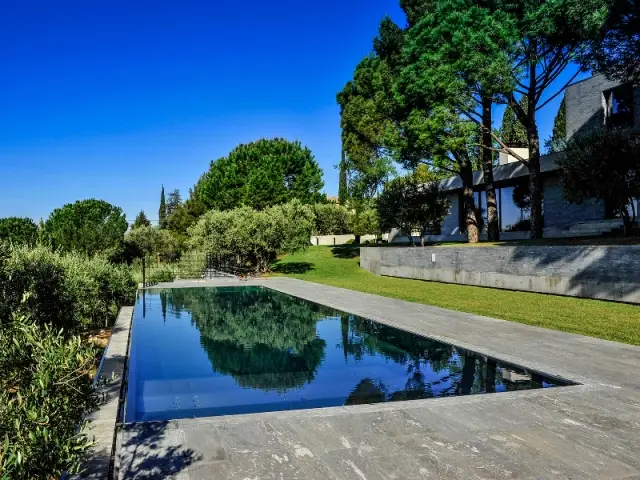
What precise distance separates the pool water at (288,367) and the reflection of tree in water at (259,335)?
0.02 meters

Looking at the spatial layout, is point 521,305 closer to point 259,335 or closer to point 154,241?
point 259,335

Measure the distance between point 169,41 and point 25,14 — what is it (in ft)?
22.5

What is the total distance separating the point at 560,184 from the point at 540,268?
7408mm

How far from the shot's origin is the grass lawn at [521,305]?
33.0 ft

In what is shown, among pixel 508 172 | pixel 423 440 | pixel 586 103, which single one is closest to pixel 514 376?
pixel 423 440

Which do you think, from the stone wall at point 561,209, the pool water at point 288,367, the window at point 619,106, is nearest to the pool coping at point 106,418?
the pool water at point 288,367

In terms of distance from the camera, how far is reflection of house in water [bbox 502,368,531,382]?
670 cm

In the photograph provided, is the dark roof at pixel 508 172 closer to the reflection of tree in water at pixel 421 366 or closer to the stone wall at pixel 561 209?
the stone wall at pixel 561 209

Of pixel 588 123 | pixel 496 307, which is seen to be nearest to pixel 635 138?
pixel 496 307

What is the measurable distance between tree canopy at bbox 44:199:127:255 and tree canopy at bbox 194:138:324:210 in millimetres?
9729

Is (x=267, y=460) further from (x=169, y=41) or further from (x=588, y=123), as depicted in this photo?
(x=588, y=123)

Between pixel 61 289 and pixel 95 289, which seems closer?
pixel 61 289

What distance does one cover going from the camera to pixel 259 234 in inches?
1044

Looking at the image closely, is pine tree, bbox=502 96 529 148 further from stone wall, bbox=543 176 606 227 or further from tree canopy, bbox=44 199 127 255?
tree canopy, bbox=44 199 127 255
